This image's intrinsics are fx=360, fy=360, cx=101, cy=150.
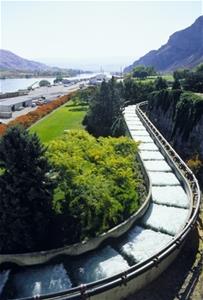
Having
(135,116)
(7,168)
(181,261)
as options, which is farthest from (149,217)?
(135,116)

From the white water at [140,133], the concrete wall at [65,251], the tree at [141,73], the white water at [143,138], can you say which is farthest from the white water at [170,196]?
the tree at [141,73]

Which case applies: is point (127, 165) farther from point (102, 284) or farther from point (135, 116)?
point (135, 116)

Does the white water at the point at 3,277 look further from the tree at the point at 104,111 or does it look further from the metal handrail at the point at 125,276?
the tree at the point at 104,111

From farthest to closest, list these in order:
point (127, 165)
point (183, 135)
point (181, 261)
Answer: point (183, 135), point (127, 165), point (181, 261)

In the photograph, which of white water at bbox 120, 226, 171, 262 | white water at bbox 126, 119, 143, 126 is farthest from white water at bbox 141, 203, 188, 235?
white water at bbox 126, 119, 143, 126

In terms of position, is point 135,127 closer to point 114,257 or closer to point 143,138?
point 143,138

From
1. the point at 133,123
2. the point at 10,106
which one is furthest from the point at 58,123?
the point at 10,106

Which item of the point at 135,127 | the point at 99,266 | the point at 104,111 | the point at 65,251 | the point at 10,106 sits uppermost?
the point at 104,111
